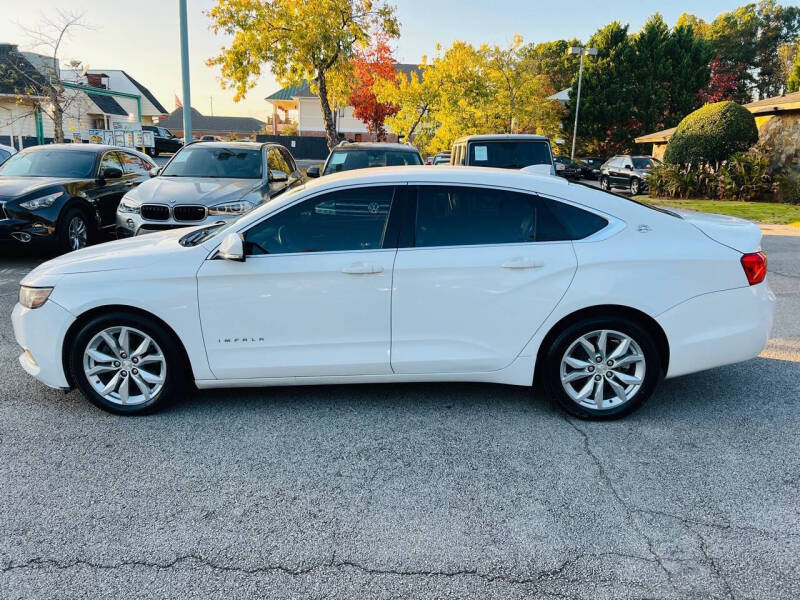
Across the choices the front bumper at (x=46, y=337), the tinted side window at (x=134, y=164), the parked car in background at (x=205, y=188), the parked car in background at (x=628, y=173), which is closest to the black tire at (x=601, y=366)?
the front bumper at (x=46, y=337)

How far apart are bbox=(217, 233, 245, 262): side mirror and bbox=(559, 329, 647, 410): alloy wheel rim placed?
2210 mm

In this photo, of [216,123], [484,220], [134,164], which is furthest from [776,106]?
[216,123]

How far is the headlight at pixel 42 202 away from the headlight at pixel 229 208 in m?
2.56

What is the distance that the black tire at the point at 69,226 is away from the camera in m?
8.95

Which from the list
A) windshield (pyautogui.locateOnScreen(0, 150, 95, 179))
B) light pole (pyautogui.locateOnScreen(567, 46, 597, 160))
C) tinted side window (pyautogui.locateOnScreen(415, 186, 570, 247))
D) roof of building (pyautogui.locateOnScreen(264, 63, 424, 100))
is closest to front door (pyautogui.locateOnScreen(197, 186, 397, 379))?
tinted side window (pyautogui.locateOnScreen(415, 186, 570, 247))

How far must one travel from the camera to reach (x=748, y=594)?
8.27 feet

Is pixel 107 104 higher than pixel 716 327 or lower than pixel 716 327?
higher

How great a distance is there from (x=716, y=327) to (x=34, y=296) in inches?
178

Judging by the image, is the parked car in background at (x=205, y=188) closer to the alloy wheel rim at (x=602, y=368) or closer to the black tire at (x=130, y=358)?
the black tire at (x=130, y=358)

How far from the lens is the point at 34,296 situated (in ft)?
13.4

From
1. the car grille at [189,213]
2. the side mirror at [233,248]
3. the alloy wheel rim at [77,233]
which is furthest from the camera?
the alloy wheel rim at [77,233]

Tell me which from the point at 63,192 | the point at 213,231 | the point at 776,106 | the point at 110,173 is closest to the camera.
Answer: the point at 213,231

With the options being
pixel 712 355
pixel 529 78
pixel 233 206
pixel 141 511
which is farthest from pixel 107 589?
pixel 529 78

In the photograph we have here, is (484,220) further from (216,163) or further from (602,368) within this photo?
(216,163)
